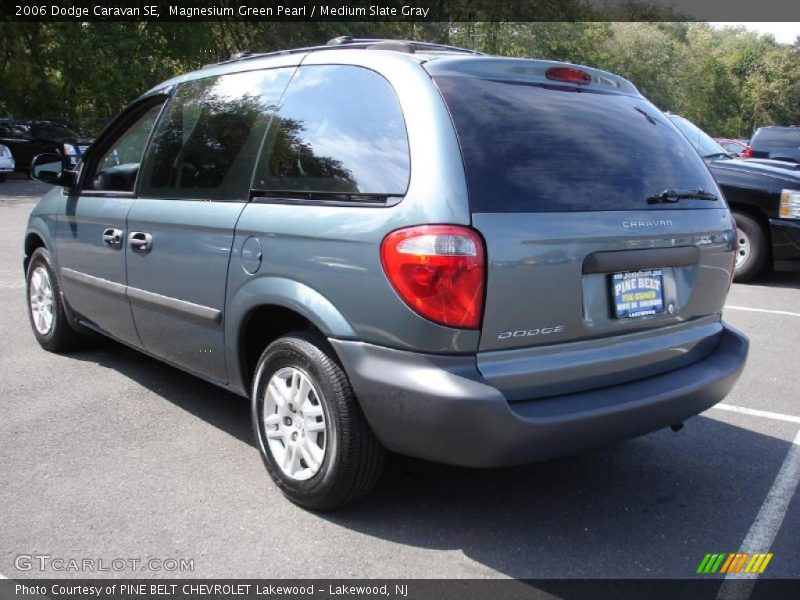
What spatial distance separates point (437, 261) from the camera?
266cm

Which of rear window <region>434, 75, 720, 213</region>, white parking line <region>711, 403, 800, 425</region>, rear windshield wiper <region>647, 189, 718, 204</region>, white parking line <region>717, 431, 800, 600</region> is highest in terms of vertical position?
rear window <region>434, 75, 720, 213</region>

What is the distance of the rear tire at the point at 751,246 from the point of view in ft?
27.8

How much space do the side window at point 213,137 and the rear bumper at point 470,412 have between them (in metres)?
1.15

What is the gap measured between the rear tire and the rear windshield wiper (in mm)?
5467

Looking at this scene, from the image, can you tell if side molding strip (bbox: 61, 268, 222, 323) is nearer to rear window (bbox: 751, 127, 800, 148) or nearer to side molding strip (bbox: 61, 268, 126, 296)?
side molding strip (bbox: 61, 268, 126, 296)

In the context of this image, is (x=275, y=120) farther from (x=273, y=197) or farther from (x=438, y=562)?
(x=438, y=562)

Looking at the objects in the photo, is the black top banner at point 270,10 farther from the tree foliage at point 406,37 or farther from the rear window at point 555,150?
the rear window at point 555,150

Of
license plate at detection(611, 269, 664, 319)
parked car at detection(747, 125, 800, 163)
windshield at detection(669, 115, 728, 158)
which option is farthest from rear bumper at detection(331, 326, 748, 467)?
parked car at detection(747, 125, 800, 163)

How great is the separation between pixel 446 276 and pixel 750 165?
7167mm

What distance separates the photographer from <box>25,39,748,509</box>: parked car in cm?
271

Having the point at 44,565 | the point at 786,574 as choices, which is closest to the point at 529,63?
A: the point at 786,574

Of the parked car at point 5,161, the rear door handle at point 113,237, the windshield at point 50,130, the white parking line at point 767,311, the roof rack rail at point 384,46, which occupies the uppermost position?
the roof rack rail at point 384,46

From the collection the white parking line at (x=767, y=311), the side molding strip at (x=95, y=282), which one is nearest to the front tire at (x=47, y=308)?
the side molding strip at (x=95, y=282)

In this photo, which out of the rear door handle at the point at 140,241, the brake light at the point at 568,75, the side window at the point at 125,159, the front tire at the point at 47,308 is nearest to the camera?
the brake light at the point at 568,75
